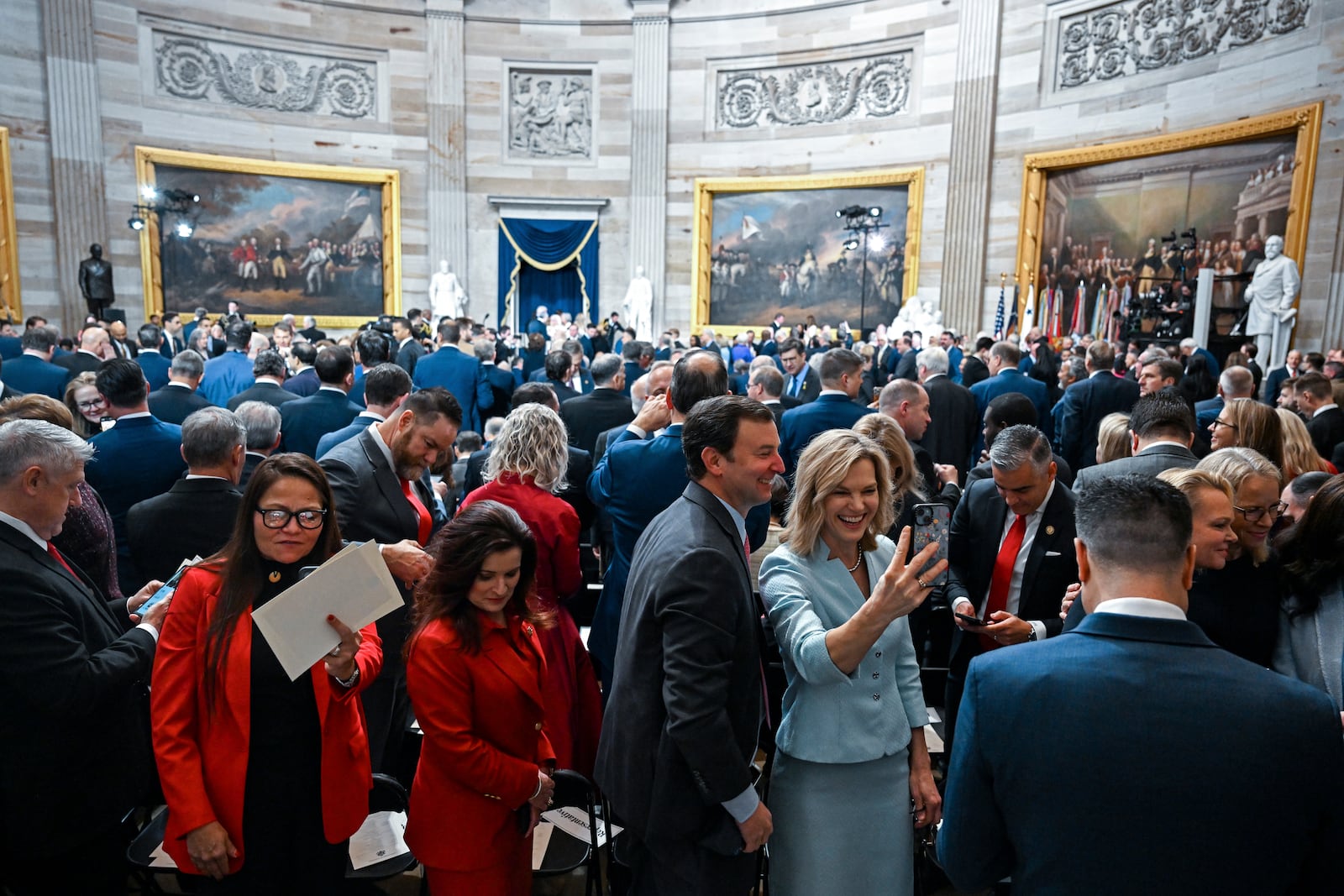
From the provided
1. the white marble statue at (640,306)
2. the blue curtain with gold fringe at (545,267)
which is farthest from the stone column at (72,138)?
the white marble statue at (640,306)

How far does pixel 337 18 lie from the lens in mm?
17688

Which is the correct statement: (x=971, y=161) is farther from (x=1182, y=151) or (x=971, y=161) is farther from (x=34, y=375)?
(x=34, y=375)

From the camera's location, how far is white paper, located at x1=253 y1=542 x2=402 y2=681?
2062 millimetres

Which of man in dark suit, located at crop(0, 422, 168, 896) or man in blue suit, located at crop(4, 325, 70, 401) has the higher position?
man in blue suit, located at crop(4, 325, 70, 401)

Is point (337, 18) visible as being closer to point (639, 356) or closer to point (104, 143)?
point (104, 143)

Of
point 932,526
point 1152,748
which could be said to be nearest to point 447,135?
point 932,526

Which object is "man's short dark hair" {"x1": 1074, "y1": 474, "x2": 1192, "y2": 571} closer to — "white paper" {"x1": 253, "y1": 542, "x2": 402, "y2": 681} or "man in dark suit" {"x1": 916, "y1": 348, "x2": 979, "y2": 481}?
"white paper" {"x1": 253, "y1": 542, "x2": 402, "y2": 681}

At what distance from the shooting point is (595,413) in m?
5.93

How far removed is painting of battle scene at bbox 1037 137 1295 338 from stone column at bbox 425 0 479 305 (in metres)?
12.2

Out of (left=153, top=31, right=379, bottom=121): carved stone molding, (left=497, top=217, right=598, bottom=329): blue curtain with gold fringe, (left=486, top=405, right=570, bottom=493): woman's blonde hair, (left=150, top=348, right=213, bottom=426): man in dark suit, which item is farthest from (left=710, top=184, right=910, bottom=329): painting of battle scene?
(left=486, top=405, right=570, bottom=493): woman's blonde hair

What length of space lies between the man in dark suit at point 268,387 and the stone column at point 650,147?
1351 centimetres

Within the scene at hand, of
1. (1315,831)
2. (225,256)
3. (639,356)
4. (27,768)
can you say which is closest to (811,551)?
(1315,831)

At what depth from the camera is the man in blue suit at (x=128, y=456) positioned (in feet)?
13.4

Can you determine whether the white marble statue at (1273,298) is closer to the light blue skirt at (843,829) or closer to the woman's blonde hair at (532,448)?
the woman's blonde hair at (532,448)
